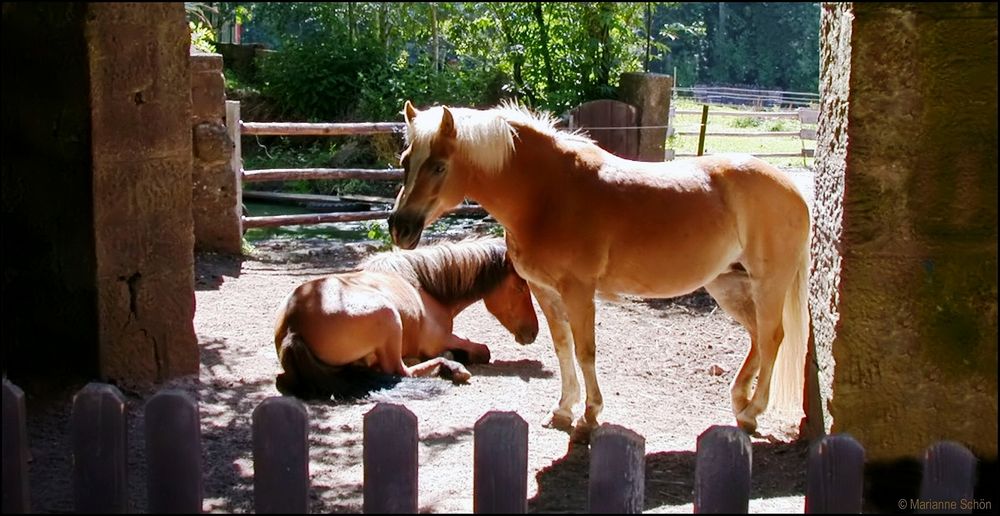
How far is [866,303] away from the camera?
3.80 meters

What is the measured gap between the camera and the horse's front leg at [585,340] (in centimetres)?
474

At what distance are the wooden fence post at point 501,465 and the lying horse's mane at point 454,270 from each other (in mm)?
4665

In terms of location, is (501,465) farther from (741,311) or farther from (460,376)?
(460,376)

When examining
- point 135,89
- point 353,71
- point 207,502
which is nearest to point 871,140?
point 207,502

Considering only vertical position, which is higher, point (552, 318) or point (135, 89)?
point (135, 89)

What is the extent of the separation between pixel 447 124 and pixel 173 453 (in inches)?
97.9

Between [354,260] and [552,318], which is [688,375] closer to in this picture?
[552,318]

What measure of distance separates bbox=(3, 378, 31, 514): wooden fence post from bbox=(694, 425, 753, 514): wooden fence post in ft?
5.31

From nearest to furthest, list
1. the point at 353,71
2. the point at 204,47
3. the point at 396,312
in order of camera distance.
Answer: the point at 396,312 < the point at 204,47 < the point at 353,71

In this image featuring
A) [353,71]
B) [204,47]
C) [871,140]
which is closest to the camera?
[871,140]

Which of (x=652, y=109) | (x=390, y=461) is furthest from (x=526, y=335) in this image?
(x=652, y=109)

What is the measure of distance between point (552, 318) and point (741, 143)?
56.5 ft

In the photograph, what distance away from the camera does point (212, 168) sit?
9.96 meters

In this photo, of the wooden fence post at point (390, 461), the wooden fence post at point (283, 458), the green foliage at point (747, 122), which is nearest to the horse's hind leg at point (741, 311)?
the wooden fence post at point (390, 461)
